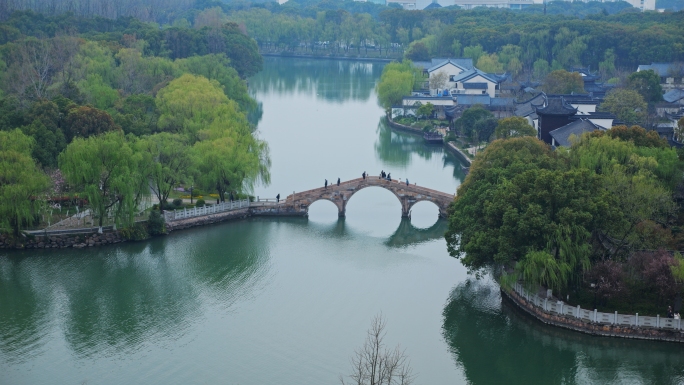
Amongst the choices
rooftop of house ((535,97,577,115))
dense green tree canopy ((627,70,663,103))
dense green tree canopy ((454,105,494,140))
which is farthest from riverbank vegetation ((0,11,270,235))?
dense green tree canopy ((627,70,663,103))

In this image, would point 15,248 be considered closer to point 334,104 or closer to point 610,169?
point 610,169

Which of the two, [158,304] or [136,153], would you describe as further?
[136,153]

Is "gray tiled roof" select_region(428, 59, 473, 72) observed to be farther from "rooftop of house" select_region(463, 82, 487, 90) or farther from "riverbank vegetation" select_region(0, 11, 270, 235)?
"riverbank vegetation" select_region(0, 11, 270, 235)

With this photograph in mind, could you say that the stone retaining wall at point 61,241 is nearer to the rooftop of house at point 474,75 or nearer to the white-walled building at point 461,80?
the white-walled building at point 461,80

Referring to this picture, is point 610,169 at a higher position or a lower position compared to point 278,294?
higher

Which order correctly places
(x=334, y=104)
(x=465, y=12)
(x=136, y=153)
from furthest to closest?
(x=465, y=12) < (x=334, y=104) < (x=136, y=153)

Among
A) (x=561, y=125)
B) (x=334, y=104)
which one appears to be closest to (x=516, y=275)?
(x=561, y=125)
